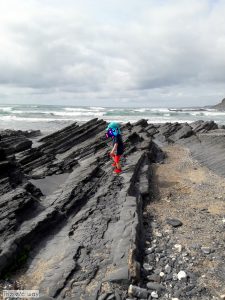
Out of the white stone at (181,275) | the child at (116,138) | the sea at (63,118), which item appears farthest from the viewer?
the sea at (63,118)

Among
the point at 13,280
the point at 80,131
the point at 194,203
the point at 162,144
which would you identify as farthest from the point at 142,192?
the point at 162,144

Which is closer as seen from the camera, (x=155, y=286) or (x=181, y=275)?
(x=155, y=286)

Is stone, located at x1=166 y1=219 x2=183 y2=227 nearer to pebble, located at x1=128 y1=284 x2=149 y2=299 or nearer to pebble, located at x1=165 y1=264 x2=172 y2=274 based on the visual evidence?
pebble, located at x1=165 y1=264 x2=172 y2=274

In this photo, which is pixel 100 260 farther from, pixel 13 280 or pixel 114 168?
pixel 114 168

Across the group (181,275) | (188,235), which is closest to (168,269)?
(181,275)

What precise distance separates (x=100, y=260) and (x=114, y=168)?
816 centimetres

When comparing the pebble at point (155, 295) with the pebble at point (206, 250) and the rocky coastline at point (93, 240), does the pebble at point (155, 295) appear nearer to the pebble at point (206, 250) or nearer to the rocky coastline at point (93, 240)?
the rocky coastline at point (93, 240)

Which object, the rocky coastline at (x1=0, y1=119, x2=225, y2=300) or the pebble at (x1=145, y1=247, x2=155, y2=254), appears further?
the pebble at (x1=145, y1=247, x2=155, y2=254)

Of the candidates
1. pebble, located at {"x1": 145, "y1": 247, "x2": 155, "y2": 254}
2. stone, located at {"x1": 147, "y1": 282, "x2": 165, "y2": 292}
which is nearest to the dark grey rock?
pebble, located at {"x1": 145, "y1": 247, "x2": 155, "y2": 254}

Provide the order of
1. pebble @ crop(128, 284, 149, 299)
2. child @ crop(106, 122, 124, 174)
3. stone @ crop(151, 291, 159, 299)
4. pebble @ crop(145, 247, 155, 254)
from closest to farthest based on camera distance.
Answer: pebble @ crop(128, 284, 149, 299), stone @ crop(151, 291, 159, 299), pebble @ crop(145, 247, 155, 254), child @ crop(106, 122, 124, 174)

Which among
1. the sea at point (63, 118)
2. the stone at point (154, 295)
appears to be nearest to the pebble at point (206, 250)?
the stone at point (154, 295)

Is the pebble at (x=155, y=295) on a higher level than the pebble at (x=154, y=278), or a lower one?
lower

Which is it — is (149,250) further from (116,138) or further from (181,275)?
(116,138)

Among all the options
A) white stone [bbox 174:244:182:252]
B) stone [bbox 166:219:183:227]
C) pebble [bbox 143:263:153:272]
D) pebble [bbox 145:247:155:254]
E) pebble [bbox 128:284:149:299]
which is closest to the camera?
pebble [bbox 128:284:149:299]
